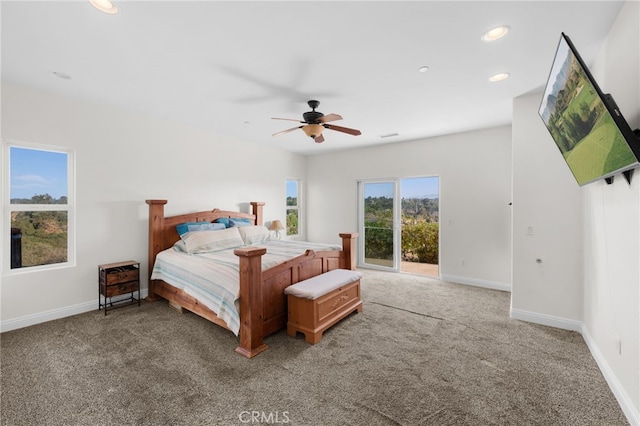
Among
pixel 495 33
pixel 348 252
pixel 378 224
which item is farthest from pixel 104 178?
pixel 378 224

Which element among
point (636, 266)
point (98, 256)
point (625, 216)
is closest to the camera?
point (636, 266)

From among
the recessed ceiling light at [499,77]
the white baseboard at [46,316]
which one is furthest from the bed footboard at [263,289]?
the recessed ceiling light at [499,77]

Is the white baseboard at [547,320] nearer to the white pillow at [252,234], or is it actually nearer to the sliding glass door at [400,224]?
the sliding glass door at [400,224]

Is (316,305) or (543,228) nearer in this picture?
(316,305)

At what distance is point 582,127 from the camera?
1762 mm

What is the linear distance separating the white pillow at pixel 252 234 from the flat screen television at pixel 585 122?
393 cm

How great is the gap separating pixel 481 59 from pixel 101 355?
4349 mm

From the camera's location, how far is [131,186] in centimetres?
380

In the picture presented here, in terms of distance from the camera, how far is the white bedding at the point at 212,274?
8.42 feet

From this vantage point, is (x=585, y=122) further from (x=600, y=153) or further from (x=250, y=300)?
(x=250, y=300)

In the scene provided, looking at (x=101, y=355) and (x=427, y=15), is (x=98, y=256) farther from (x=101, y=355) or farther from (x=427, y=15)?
(x=427, y=15)

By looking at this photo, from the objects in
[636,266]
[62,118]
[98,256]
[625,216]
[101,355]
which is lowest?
[101,355]

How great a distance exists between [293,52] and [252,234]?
295cm

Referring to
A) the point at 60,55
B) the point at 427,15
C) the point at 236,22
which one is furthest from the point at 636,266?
the point at 60,55
